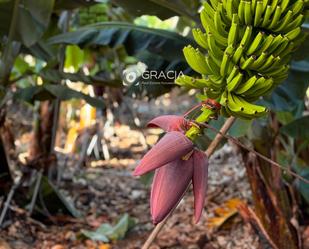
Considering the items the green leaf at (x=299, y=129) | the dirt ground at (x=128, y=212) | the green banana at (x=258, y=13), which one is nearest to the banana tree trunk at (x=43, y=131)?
the dirt ground at (x=128, y=212)

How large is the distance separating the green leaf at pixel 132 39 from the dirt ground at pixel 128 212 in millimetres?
369

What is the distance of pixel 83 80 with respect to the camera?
1.38m

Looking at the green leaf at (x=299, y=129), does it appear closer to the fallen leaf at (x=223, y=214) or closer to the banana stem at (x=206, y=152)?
the fallen leaf at (x=223, y=214)

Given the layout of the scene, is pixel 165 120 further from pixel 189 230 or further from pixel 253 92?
pixel 189 230

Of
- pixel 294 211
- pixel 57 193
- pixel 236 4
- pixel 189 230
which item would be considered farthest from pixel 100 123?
pixel 236 4

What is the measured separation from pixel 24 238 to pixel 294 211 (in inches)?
31.0

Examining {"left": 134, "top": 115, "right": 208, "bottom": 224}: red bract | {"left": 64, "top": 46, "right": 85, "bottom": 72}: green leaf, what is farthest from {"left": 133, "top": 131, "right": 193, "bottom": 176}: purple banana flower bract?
{"left": 64, "top": 46, "right": 85, "bottom": 72}: green leaf

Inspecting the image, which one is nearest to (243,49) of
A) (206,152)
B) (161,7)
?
(206,152)

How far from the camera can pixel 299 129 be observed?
1291 millimetres

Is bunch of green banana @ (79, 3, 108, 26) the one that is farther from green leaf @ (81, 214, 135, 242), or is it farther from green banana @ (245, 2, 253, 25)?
green banana @ (245, 2, 253, 25)

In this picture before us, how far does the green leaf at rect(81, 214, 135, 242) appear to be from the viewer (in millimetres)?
1477

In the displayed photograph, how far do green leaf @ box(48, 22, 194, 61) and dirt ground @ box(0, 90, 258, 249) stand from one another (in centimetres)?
37

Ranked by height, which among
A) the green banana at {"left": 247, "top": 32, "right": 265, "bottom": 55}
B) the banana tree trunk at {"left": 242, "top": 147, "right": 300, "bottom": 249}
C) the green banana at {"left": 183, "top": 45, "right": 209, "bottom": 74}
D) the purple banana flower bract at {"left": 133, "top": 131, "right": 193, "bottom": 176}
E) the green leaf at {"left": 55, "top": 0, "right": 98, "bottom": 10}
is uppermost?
the green leaf at {"left": 55, "top": 0, "right": 98, "bottom": 10}

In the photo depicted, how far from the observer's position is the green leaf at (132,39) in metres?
1.31
